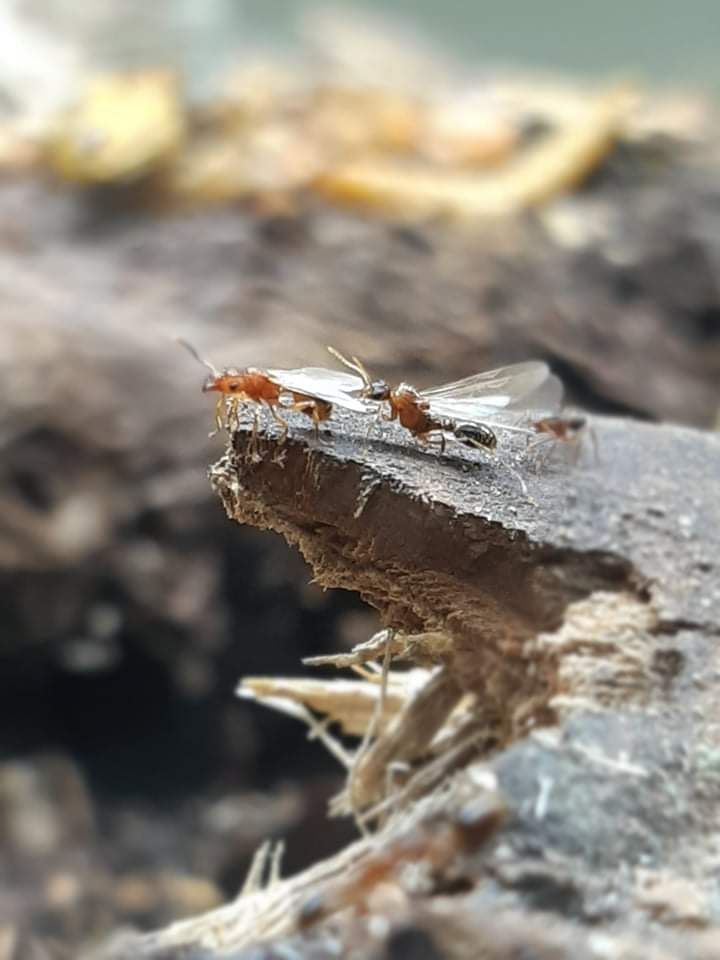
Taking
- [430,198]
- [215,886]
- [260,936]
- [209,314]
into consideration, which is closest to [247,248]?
[209,314]

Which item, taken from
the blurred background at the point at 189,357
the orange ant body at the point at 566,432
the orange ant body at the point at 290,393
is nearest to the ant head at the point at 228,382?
the orange ant body at the point at 290,393

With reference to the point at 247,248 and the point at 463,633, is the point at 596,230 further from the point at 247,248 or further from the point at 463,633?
the point at 463,633

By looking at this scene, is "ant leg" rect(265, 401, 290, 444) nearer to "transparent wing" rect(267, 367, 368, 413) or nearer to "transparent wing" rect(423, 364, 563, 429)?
"transparent wing" rect(267, 367, 368, 413)

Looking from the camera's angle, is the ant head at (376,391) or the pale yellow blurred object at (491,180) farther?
the pale yellow blurred object at (491,180)

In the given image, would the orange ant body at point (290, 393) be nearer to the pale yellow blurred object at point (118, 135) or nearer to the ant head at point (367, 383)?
the ant head at point (367, 383)

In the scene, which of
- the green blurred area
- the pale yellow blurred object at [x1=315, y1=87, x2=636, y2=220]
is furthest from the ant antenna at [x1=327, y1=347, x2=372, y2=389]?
the green blurred area

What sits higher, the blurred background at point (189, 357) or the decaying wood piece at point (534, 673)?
the blurred background at point (189, 357)

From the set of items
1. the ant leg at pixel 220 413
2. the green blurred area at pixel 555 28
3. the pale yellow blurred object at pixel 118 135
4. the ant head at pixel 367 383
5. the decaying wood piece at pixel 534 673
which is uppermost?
the green blurred area at pixel 555 28
